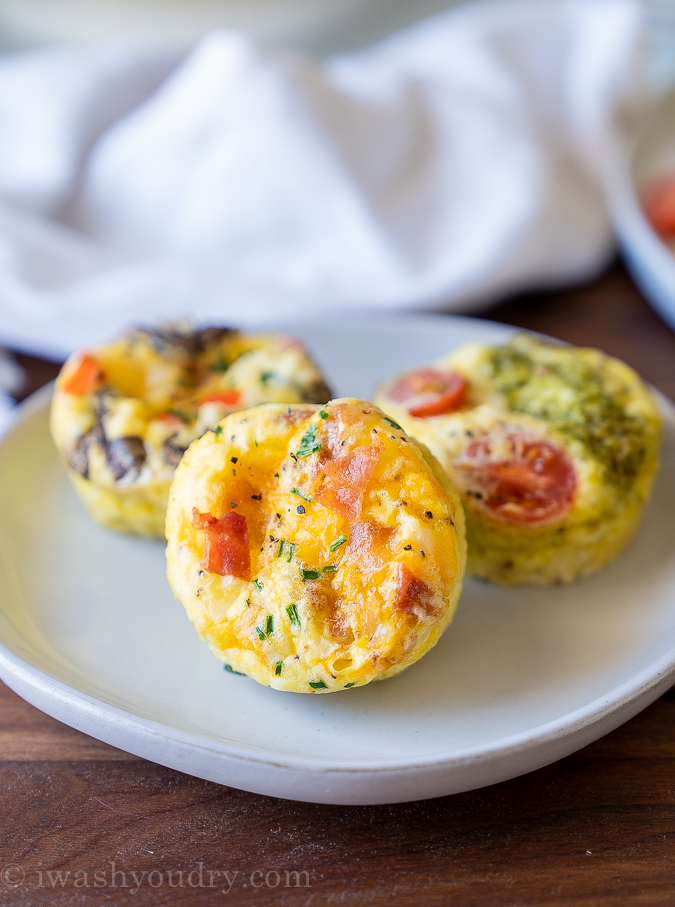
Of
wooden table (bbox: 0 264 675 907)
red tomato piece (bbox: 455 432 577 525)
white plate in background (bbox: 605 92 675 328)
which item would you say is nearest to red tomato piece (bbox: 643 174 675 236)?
white plate in background (bbox: 605 92 675 328)

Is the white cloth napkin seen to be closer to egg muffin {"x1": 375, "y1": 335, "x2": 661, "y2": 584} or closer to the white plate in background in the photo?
the white plate in background

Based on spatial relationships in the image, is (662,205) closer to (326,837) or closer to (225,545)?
(225,545)

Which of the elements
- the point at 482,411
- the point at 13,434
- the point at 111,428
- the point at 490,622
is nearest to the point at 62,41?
the point at 13,434

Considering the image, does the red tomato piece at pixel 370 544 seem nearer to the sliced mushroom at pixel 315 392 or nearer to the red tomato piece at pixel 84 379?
the sliced mushroom at pixel 315 392

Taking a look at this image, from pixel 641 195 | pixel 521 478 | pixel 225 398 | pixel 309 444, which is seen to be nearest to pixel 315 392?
pixel 225 398

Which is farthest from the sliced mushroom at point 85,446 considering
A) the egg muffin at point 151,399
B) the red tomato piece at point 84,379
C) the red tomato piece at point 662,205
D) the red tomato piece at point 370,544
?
the red tomato piece at point 662,205
